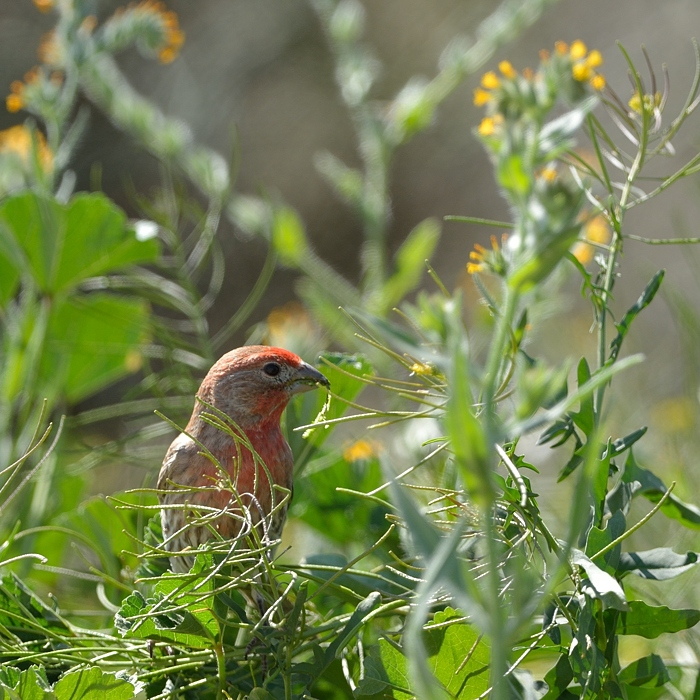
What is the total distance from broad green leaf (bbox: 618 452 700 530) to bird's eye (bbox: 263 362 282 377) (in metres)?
0.87

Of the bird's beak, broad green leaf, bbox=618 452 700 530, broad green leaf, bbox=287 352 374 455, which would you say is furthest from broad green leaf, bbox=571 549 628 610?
the bird's beak

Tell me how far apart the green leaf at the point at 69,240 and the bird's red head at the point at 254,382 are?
1.52 ft

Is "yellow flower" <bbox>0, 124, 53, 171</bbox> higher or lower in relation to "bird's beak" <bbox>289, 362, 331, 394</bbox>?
higher

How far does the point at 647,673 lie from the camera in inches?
50.0

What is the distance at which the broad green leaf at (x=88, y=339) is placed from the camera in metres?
2.45

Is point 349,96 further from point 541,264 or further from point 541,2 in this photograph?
point 541,264

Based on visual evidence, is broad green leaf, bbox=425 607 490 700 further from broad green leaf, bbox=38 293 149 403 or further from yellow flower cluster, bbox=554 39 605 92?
broad green leaf, bbox=38 293 149 403

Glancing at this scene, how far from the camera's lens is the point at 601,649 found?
124cm

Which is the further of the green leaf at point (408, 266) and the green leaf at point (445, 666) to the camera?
the green leaf at point (408, 266)

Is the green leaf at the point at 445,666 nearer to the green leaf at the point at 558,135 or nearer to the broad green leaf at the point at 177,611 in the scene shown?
the broad green leaf at the point at 177,611

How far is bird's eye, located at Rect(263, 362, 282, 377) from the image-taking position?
203 centimetres

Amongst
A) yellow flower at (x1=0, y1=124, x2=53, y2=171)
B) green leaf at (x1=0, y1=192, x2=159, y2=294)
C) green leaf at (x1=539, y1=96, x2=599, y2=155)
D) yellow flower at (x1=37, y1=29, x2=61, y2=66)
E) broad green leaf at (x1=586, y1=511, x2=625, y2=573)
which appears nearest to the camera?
green leaf at (x1=539, y1=96, x2=599, y2=155)

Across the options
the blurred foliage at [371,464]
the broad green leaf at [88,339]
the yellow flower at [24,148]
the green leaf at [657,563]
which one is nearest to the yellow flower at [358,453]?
the blurred foliage at [371,464]

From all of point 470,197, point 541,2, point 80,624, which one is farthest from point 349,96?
point 470,197
